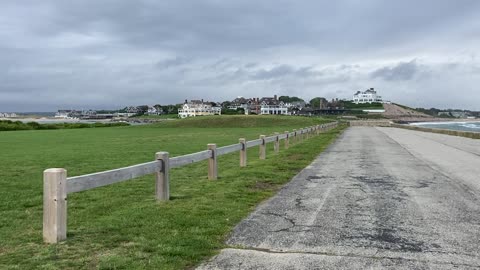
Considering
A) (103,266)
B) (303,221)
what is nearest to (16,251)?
(103,266)

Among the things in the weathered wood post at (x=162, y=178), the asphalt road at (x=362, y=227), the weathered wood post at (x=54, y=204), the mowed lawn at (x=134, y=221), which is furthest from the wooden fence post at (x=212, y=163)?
the weathered wood post at (x=54, y=204)

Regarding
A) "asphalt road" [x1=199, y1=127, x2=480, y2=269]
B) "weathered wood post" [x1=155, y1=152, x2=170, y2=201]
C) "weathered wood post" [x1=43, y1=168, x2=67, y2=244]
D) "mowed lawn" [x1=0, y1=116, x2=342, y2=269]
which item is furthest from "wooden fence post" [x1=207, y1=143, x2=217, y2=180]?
"weathered wood post" [x1=43, y1=168, x2=67, y2=244]

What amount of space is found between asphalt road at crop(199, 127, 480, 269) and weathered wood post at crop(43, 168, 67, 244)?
2058mm

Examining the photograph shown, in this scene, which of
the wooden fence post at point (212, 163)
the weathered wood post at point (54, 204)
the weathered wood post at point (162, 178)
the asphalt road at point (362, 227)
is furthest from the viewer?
the wooden fence post at point (212, 163)

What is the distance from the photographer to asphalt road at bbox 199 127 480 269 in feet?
17.7

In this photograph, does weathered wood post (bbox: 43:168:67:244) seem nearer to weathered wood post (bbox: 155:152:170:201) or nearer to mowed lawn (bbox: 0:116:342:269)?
mowed lawn (bbox: 0:116:342:269)

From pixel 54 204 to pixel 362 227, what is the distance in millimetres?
4311

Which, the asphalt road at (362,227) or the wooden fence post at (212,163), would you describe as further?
the wooden fence post at (212,163)

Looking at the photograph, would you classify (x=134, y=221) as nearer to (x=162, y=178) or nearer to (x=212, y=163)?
(x=162, y=178)

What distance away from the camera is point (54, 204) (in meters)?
5.90

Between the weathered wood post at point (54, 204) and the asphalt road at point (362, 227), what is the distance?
206 centimetres

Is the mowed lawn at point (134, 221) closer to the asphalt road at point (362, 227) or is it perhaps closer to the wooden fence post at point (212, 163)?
the wooden fence post at point (212, 163)

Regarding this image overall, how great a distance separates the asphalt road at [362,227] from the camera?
5.40m

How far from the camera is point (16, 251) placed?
568 centimetres
